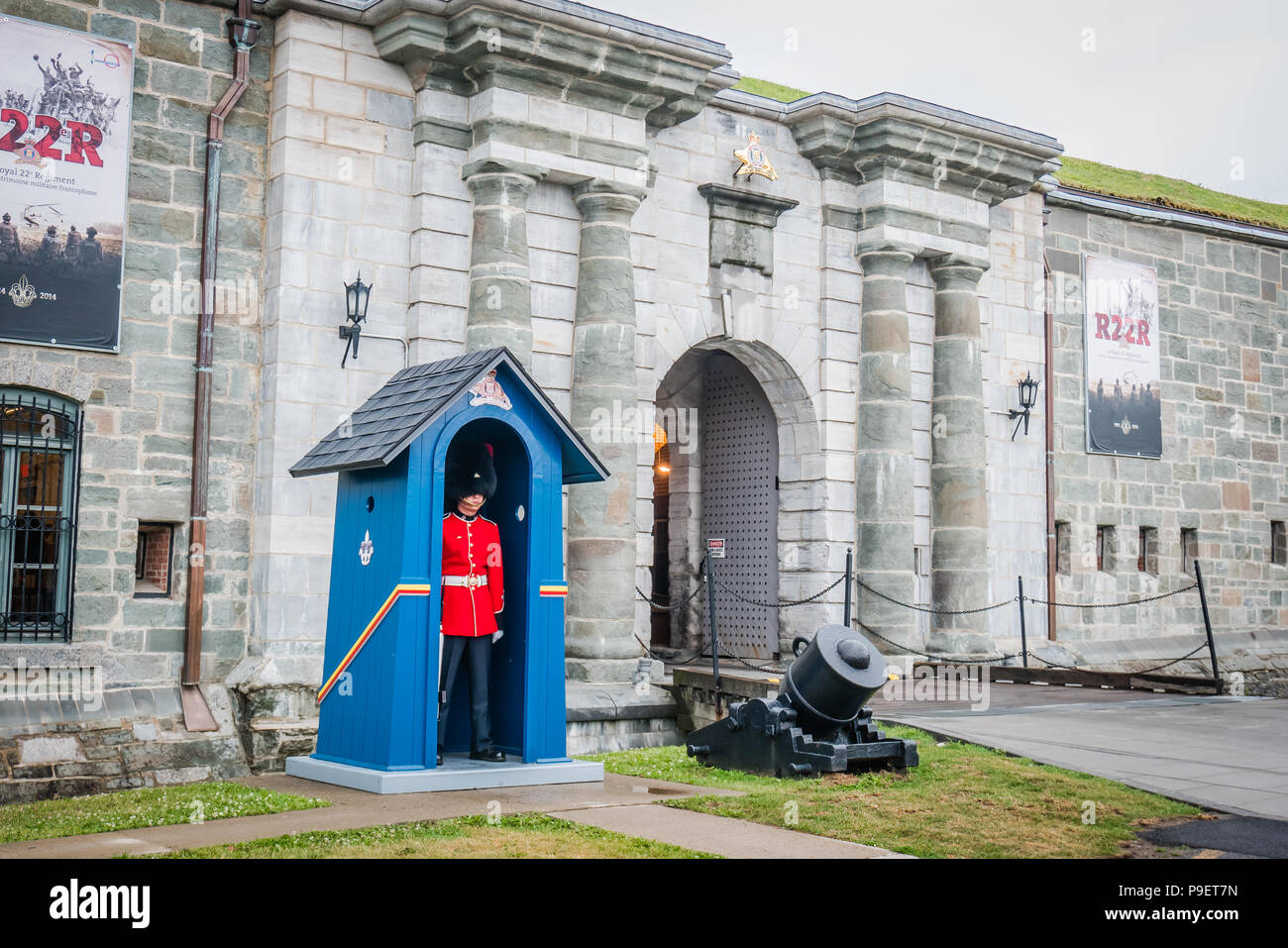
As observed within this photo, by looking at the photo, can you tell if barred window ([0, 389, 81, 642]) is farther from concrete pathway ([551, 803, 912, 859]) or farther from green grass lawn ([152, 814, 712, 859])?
concrete pathway ([551, 803, 912, 859])

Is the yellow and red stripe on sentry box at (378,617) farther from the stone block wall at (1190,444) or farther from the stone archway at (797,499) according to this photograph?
the stone block wall at (1190,444)

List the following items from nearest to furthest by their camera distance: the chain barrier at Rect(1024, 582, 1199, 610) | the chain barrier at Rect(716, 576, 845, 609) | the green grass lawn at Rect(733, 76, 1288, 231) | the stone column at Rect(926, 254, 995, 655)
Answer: the chain barrier at Rect(716, 576, 845, 609) → the stone column at Rect(926, 254, 995, 655) → the chain barrier at Rect(1024, 582, 1199, 610) → the green grass lawn at Rect(733, 76, 1288, 231)

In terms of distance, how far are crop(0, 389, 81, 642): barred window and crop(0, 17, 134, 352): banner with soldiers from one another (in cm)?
59

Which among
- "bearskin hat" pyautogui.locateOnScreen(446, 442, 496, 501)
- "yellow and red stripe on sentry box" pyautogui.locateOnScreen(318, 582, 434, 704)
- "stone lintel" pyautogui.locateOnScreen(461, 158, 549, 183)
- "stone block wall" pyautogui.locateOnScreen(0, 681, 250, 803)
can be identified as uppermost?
"stone lintel" pyautogui.locateOnScreen(461, 158, 549, 183)

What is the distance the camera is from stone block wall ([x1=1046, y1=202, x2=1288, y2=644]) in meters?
18.2

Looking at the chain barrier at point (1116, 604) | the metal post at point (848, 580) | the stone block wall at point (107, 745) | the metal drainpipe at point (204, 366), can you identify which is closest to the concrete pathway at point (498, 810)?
the stone block wall at point (107, 745)

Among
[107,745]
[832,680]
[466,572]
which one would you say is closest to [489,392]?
[466,572]

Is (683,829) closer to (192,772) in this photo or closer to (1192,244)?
(192,772)

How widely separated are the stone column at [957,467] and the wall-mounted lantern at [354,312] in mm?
7084

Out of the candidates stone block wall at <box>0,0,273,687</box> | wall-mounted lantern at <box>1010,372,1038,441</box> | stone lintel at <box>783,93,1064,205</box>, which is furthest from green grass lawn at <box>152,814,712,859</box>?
wall-mounted lantern at <box>1010,372,1038,441</box>

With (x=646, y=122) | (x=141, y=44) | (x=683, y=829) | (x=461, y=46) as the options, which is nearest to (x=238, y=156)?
(x=141, y=44)

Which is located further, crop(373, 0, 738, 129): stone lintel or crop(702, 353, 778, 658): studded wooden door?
crop(702, 353, 778, 658): studded wooden door

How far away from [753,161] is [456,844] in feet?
33.0

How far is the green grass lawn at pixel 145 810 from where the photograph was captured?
7020mm
